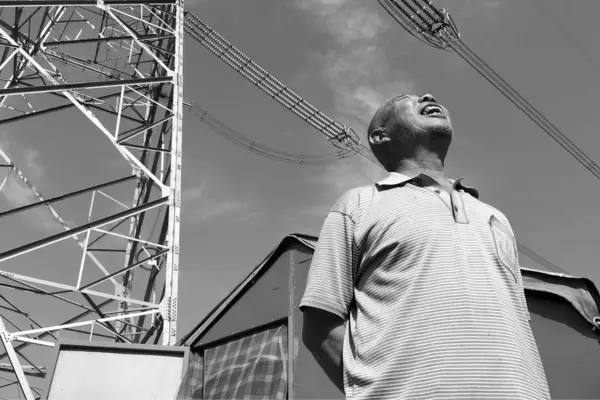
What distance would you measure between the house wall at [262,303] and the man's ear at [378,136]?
2.43 metres

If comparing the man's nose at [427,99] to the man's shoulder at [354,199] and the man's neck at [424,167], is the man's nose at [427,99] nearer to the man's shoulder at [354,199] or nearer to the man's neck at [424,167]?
the man's neck at [424,167]

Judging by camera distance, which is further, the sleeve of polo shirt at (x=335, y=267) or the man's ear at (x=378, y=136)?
the man's ear at (x=378, y=136)

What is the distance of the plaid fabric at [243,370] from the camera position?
359 cm

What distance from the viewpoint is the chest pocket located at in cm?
128

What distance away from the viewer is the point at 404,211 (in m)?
1.27

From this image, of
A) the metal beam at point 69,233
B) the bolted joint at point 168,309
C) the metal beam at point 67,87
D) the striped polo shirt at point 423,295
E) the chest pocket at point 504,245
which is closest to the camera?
the striped polo shirt at point 423,295

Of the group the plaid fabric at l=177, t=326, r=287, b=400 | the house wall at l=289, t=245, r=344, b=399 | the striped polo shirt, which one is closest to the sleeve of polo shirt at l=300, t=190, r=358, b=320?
the striped polo shirt

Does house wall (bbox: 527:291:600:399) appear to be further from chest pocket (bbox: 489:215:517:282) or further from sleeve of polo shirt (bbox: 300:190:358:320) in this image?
sleeve of polo shirt (bbox: 300:190:358:320)

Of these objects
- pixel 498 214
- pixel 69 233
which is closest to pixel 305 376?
pixel 498 214

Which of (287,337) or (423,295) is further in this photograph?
(287,337)

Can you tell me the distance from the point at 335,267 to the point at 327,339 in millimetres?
183

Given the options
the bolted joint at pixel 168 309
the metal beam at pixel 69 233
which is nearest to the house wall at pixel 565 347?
the bolted joint at pixel 168 309

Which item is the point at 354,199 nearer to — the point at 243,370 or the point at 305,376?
the point at 305,376

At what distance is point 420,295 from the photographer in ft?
3.67
